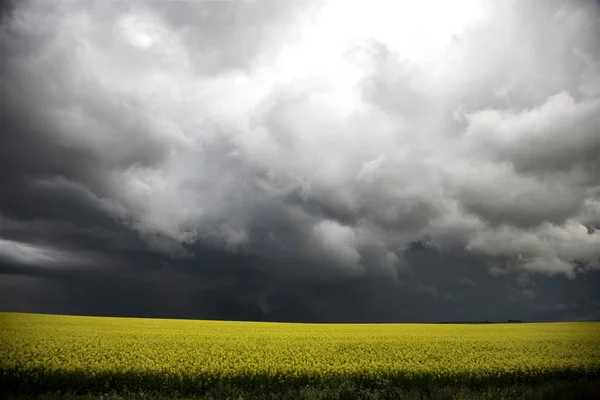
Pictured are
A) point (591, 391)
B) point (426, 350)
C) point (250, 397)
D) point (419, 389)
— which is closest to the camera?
point (591, 391)

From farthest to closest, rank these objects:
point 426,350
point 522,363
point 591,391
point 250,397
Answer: point 426,350 → point 522,363 → point 250,397 → point 591,391

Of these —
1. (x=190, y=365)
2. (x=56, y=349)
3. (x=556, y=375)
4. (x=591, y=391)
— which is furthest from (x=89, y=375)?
(x=556, y=375)

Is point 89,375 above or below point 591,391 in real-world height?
below

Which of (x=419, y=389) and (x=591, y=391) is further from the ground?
(x=591, y=391)

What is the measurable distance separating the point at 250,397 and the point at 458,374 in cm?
909

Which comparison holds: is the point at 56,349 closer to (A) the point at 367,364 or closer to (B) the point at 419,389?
(A) the point at 367,364

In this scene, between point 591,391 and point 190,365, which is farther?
point 190,365

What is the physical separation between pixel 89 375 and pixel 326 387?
368 inches

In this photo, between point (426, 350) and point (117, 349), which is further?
point (426, 350)

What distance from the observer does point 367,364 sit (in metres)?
16.8

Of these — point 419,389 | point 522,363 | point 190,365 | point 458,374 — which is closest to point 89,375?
point 190,365

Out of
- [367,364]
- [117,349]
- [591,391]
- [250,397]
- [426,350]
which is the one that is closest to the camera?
[591,391]

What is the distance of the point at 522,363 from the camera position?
18.1 m

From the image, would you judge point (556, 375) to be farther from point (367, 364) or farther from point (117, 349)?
point (117, 349)
